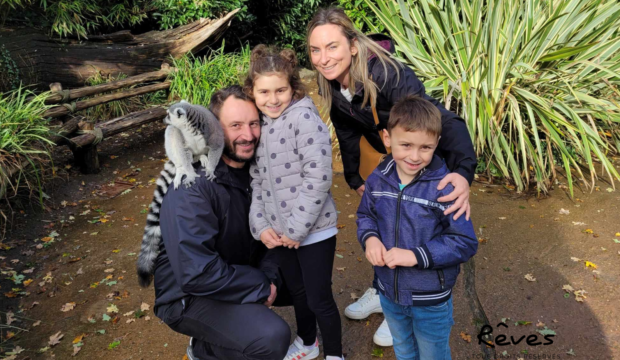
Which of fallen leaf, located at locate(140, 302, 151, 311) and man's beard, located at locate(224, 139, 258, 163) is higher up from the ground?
man's beard, located at locate(224, 139, 258, 163)

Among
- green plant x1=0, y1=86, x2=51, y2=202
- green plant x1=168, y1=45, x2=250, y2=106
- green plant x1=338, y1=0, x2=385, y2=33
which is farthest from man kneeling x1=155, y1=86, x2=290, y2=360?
green plant x1=338, y1=0, x2=385, y2=33

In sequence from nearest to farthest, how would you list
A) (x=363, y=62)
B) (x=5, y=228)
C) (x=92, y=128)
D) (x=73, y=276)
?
(x=363, y=62), (x=73, y=276), (x=5, y=228), (x=92, y=128)

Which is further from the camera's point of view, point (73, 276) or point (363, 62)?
point (73, 276)

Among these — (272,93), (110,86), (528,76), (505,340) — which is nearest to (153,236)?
(272,93)

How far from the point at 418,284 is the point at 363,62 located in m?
1.07

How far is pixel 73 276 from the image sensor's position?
3.66 metres

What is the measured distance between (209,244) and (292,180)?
1.53 ft

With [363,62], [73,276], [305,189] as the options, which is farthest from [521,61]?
[73,276]

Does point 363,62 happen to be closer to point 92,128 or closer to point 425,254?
point 425,254

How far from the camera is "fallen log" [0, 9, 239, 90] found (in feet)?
20.1

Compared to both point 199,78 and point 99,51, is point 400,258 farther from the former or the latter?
point 99,51

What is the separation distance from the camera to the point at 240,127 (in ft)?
7.48

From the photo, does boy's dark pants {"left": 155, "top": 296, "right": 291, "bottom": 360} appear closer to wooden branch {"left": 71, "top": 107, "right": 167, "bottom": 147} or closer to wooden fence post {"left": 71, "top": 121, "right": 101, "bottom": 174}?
wooden branch {"left": 71, "top": 107, "right": 167, "bottom": 147}

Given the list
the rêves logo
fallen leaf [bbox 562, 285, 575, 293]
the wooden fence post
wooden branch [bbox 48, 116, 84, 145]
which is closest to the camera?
the rêves logo
